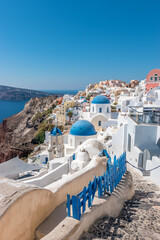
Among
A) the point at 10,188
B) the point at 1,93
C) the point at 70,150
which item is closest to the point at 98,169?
the point at 10,188

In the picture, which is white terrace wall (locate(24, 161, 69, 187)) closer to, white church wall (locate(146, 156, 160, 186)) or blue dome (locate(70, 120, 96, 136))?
white church wall (locate(146, 156, 160, 186))

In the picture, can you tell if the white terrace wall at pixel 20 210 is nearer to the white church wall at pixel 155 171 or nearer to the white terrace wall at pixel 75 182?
the white terrace wall at pixel 75 182

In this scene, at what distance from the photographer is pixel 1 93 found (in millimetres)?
146125

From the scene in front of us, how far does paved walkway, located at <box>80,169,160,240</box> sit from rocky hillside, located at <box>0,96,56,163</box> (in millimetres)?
35779

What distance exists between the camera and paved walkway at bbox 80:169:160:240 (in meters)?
4.04

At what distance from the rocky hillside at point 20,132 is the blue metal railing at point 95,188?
116ft

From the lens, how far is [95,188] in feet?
15.6

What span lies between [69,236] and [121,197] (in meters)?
2.93

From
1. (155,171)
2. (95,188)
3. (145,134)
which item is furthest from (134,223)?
(145,134)

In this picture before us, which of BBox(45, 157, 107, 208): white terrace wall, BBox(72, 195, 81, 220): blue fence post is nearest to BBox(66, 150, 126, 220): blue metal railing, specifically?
BBox(72, 195, 81, 220): blue fence post

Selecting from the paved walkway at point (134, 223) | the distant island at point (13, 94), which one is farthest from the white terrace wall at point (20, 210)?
the distant island at point (13, 94)

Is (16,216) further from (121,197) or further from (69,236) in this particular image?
(121,197)

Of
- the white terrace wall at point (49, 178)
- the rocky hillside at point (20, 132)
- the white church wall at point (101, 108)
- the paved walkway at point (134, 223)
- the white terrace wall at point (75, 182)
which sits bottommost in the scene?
the rocky hillside at point (20, 132)

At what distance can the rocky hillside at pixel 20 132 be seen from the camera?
3991 centimetres
